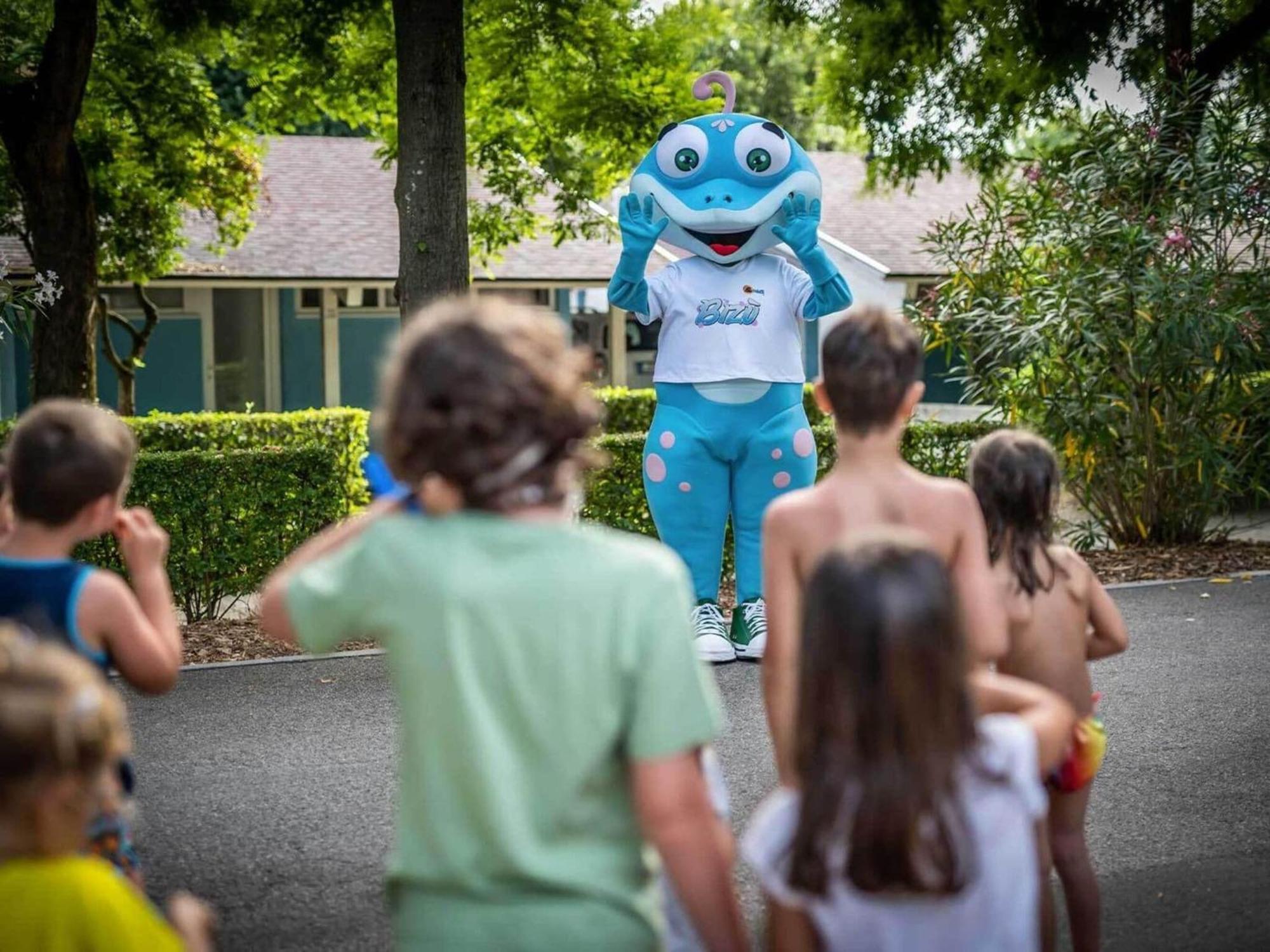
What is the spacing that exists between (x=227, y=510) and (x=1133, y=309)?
5433 millimetres

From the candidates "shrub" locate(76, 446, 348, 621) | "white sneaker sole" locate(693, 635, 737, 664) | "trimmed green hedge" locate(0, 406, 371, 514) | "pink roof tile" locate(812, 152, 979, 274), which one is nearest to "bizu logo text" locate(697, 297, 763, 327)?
"white sneaker sole" locate(693, 635, 737, 664)

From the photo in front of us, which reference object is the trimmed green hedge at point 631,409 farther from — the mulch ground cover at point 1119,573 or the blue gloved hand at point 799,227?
the blue gloved hand at point 799,227

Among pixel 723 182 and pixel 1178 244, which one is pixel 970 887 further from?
pixel 1178 244

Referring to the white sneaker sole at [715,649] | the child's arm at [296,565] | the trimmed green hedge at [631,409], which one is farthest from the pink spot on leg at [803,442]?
the trimmed green hedge at [631,409]

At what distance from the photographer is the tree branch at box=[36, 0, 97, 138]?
10.1 m

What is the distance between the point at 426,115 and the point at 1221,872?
18.6 ft

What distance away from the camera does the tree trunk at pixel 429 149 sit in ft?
25.9

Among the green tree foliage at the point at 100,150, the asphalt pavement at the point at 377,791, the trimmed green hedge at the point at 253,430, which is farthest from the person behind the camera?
the green tree foliage at the point at 100,150

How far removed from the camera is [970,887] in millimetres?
1972

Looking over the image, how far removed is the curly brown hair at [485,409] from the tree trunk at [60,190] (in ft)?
28.7

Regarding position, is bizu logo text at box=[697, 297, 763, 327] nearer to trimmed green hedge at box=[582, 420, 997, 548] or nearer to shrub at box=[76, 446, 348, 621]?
trimmed green hedge at box=[582, 420, 997, 548]

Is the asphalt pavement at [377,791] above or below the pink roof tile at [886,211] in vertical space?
below

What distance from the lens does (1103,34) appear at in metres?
11.5

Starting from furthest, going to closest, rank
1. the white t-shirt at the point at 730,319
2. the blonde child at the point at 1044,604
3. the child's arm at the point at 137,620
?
the white t-shirt at the point at 730,319 < the blonde child at the point at 1044,604 < the child's arm at the point at 137,620
